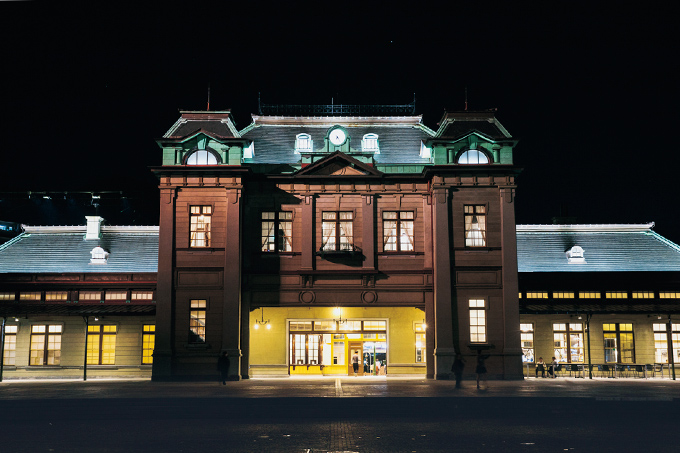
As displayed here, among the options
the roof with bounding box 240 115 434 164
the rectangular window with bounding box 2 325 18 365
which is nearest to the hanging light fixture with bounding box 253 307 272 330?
the roof with bounding box 240 115 434 164

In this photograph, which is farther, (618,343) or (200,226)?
(618,343)

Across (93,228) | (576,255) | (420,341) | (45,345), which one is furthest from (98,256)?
(576,255)

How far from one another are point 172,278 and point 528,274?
1804 cm

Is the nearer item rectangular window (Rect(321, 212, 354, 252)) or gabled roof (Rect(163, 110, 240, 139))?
rectangular window (Rect(321, 212, 354, 252))

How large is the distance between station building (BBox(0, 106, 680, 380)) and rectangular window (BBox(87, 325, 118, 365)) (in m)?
0.07

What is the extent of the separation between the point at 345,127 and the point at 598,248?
1545cm

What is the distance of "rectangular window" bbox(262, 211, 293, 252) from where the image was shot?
3234 centimetres

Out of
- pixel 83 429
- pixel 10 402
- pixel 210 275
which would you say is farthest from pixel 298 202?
pixel 83 429

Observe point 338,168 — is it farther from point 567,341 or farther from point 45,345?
point 45,345

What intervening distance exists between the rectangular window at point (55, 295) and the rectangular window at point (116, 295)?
2.19 meters

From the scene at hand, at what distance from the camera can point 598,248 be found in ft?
118

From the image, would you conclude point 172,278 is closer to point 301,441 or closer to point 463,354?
point 463,354

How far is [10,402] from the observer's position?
20984mm

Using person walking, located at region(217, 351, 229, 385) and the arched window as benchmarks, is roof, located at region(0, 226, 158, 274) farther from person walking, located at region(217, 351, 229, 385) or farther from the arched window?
person walking, located at region(217, 351, 229, 385)
